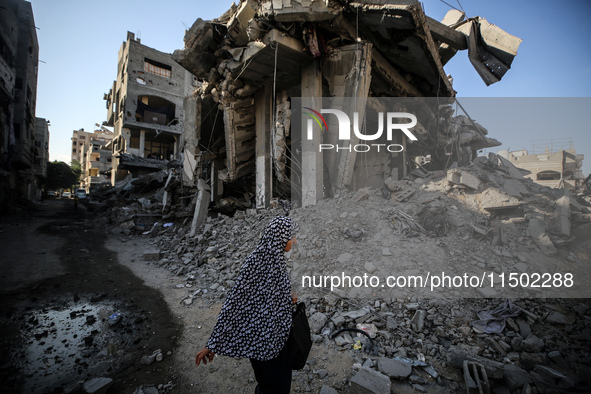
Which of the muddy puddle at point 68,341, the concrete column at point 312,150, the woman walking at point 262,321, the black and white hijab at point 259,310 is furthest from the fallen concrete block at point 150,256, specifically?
the black and white hijab at point 259,310

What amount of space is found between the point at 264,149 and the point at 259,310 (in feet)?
23.6

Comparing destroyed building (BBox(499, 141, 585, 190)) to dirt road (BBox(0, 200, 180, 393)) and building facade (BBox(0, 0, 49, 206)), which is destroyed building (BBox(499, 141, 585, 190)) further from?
building facade (BBox(0, 0, 49, 206))

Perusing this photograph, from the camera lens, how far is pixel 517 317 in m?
3.01

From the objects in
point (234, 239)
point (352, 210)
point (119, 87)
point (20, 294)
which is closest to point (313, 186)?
point (352, 210)

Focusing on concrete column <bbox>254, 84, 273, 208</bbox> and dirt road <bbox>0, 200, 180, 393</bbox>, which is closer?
dirt road <bbox>0, 200, 180, 393</bbox>

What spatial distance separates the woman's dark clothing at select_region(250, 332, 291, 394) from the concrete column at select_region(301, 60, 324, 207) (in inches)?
194

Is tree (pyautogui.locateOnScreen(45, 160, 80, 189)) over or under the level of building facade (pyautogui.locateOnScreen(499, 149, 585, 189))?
over

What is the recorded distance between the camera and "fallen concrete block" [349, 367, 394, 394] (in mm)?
1983

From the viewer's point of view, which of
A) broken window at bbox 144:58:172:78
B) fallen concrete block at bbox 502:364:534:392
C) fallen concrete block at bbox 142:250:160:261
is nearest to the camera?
fallen concrete block at bbox 502:364:534:392

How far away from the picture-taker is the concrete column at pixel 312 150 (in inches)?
261

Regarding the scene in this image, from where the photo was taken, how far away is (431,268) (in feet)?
12.5

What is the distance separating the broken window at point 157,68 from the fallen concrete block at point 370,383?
32.0m

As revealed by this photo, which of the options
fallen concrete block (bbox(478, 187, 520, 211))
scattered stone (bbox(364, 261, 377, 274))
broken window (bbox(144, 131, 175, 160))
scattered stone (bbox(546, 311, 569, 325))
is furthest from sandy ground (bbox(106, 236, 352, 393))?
broken window (bbox(144, 131, 175, 160))

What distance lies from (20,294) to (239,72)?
701cm
